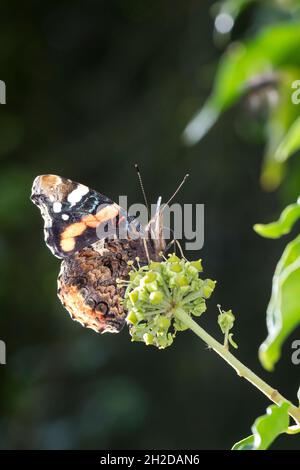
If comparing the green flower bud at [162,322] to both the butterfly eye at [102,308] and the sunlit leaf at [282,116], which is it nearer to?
the butterfly eye at [102,308]

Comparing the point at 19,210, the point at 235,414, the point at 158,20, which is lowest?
the point at 235,414

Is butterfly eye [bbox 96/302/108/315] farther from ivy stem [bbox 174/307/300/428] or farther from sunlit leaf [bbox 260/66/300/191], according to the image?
sunlit leaf [bbox 260/66/300/191]

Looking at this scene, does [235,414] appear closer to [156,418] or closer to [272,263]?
[156,418]

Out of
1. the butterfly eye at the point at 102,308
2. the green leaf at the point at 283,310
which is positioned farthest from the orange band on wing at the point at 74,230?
the green leaf at the point at 283,310

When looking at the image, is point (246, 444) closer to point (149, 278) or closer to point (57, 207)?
point (149, 278)

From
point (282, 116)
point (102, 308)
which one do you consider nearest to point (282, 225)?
point (102, 308)

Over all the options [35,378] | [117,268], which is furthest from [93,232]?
[35,378]

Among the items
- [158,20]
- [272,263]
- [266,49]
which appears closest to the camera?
[266,49]
